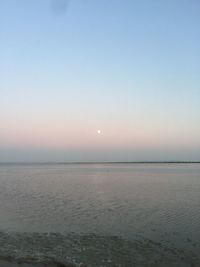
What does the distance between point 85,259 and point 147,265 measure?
2869mm

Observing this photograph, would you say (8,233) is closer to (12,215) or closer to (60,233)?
(60,233)

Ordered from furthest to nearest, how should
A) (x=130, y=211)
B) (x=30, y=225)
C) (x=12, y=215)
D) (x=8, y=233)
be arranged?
(x=130, y=211), (x=12, y=215), (x=30, y=225), (x=8, y=233)

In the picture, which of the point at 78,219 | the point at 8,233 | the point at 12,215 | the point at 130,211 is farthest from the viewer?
the point at 130,211

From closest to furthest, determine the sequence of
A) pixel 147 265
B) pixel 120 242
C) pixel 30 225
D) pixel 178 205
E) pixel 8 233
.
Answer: pixel 147 265
pixel 120 242
pixel 8 233
pixel 30 225
pixel 178 205

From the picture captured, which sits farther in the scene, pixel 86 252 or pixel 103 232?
pixel 103 232

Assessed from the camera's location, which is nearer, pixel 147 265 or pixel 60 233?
pixel 147 265

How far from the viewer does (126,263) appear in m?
14.1

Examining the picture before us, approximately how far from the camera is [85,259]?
14352 mm

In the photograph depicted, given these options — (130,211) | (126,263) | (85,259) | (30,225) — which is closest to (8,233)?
(30,225)

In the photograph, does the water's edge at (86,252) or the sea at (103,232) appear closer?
the water's edge at (86,252)

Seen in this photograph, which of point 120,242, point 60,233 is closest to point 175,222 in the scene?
point 120,242

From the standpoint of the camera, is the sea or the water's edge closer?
the water's edge

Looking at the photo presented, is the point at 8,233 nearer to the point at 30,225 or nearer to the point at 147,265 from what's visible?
the point at 30,225

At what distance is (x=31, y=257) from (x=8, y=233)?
5.75m
